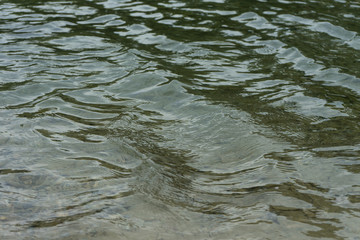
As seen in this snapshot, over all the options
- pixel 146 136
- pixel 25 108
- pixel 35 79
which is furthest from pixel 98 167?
pixel 35 79

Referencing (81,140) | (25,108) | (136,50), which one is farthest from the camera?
(136,50)

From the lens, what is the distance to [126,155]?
15.1ft

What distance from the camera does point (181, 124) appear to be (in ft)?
17.5

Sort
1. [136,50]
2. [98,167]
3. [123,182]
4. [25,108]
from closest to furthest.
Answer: [123,182] → [98,167] → [25,108] → [136,50]

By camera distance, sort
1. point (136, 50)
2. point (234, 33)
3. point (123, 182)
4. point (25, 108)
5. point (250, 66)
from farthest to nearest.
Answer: point (234, 33), point (136, 50), point (250, 66), point (25, 108), point (123, 182)

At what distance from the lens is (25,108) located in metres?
5.72

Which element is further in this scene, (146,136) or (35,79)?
Result: (35,79)

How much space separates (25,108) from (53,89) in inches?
27.1

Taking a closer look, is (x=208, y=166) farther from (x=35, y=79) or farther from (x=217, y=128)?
(x=35, y=79)

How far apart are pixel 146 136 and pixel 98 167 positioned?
31.1 inches

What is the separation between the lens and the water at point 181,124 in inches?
142

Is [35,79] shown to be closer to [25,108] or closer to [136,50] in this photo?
[25,108]

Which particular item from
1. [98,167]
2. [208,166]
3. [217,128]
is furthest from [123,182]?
[217,128]

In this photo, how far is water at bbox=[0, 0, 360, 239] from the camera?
3611 mm
